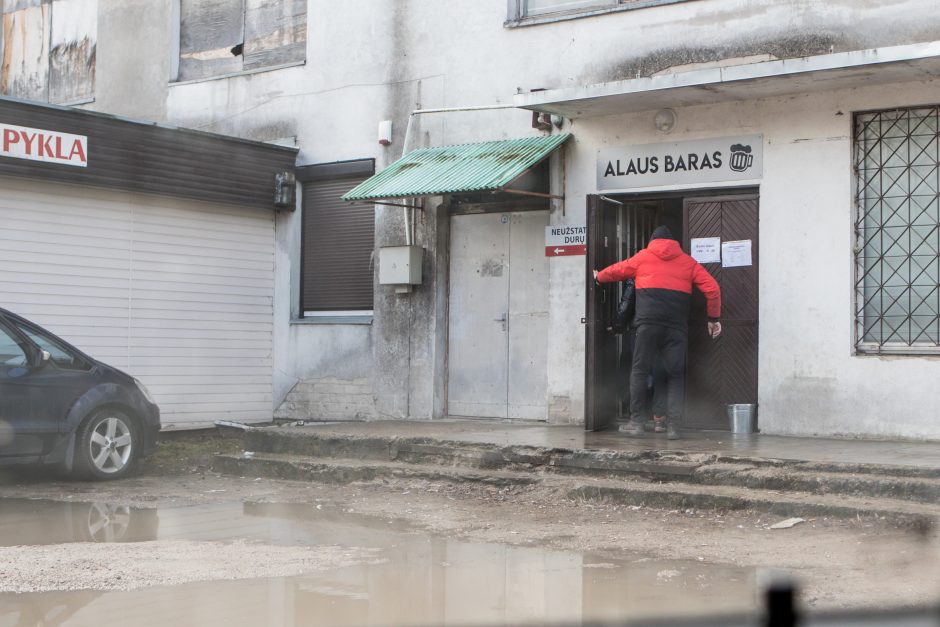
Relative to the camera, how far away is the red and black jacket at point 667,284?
10492mm

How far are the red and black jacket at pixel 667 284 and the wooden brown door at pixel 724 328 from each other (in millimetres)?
716

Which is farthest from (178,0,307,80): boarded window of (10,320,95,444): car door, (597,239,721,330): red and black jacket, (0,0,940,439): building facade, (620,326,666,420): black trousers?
(597,239,721,330): red and black jacket

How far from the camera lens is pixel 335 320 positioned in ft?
46.4

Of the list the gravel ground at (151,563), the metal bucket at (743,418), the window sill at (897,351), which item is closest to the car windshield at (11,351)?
the gravel ground at (151,563)

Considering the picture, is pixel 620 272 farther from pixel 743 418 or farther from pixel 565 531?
pixel 565 531

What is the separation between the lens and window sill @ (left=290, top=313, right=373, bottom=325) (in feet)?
45.7

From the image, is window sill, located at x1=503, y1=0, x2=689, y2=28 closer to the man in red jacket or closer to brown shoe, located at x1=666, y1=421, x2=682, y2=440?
the man in red jacket

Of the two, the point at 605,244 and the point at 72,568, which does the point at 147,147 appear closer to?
the point at 605,244

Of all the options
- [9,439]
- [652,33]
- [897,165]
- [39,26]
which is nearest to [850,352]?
[897,165]

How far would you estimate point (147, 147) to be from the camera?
13086mm

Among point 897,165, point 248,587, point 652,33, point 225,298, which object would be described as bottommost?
point 248,587

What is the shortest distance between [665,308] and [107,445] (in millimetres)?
5382

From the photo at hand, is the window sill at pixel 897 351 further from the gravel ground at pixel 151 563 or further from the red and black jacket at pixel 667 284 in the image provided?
the gravel ground at pixel 151 563

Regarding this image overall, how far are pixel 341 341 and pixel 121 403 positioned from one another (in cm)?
380
